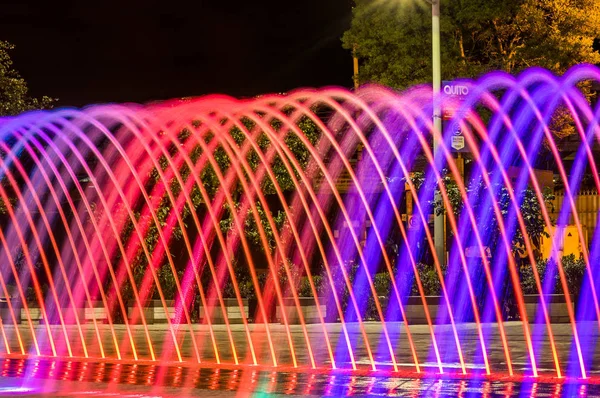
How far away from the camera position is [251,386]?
1480 cm

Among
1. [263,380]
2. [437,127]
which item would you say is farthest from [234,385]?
[437,127]

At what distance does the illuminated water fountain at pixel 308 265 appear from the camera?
1886 cm

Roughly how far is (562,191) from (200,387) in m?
47.5

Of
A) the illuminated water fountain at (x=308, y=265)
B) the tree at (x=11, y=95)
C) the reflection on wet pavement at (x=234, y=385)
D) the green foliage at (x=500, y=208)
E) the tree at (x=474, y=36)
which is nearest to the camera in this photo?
the reflection on wet pavement at (x=234, y=385)

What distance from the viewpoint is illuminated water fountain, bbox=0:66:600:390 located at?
18.9m

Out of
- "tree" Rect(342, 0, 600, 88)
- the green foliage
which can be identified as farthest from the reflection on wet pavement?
"tree" Rect(342, 0, 600, 88)

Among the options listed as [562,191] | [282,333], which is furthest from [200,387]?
[562,191]

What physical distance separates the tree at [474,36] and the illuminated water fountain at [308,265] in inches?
66.4

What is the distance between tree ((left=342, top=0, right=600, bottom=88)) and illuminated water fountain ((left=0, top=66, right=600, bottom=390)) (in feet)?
5.53

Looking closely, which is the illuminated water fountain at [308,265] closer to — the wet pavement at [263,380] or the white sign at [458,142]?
the white sign at [458,142]

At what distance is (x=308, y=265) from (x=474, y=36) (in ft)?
60.1

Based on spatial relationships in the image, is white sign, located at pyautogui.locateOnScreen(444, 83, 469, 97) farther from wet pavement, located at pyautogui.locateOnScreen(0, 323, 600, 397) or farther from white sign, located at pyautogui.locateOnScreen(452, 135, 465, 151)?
wet pavement, located at pyautogui.locateOnScreen(0, 323, 600, 397)

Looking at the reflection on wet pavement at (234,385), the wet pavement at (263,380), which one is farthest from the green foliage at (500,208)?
the reflection on wet pavement at (234,385)

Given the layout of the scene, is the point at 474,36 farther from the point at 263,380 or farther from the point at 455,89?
the point at 263,380
